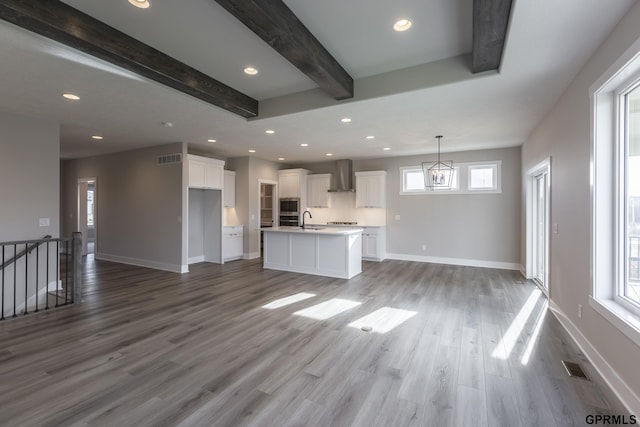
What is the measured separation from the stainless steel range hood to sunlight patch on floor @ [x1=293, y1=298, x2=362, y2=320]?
171 inches

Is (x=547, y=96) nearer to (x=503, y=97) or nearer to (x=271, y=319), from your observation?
(x=503, y=97)

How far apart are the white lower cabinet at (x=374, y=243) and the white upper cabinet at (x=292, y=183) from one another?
2.28 m

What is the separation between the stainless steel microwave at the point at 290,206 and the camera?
8.82m

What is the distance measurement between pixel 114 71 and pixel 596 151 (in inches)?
182

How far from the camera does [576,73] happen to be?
119 inches

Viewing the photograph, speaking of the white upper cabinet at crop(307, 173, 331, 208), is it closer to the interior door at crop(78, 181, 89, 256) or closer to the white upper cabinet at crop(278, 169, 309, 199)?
the white upper cabinet at crop(278, 169, 309, 199)

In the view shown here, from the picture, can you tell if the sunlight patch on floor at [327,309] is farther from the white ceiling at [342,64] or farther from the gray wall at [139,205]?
the gray wall at [139,205]

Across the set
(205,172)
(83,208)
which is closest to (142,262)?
(205,172)

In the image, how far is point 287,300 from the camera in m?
4.36

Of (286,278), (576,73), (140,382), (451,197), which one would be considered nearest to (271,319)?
(140,382)

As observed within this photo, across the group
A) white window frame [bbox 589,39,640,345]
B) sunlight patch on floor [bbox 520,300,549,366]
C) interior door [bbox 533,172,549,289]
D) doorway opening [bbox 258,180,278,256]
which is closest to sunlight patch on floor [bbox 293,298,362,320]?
sunlight patch on floor [bbox 520,300,549,366]

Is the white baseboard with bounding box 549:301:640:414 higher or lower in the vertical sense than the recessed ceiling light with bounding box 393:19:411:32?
lower

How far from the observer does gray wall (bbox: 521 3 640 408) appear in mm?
2139

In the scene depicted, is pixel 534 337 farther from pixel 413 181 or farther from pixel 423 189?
pixel 413 181
